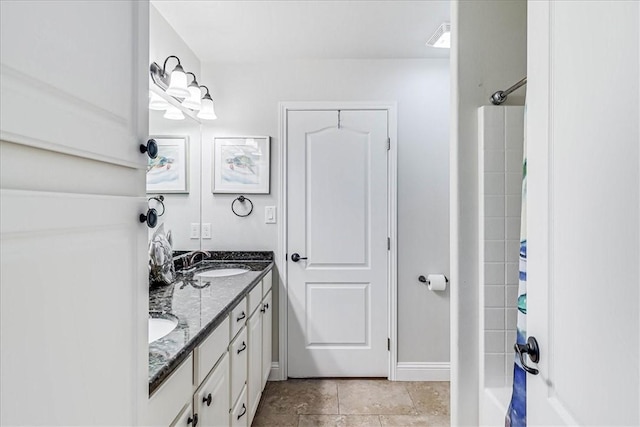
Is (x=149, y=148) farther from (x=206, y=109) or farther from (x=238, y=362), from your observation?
(x=206, y=109)

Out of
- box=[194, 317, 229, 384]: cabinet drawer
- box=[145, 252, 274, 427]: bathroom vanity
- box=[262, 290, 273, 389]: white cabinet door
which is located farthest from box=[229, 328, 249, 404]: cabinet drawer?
box=[262, 290, 273, 389]: white cabinet door

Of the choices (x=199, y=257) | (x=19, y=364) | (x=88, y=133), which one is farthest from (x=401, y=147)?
(x=19, y=364)

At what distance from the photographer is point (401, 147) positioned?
8.89ft

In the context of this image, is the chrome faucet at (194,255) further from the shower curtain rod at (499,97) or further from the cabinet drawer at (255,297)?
the shower curtain rod at (499,97)

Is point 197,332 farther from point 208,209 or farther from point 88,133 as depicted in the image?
point 208,209

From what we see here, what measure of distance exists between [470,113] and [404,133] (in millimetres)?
1182

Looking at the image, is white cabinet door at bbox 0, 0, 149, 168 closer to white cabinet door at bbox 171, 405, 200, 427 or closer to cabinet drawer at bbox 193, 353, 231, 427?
white cabinet door at bbox 171, 405, 200, 427

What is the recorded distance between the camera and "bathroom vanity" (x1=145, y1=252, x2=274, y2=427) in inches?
39.6

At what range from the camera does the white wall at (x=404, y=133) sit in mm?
2703

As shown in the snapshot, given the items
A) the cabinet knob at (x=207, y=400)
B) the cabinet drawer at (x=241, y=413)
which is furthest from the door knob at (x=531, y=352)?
the cabinet drawer at (x=241, y=413)

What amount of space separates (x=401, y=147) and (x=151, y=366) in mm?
2276

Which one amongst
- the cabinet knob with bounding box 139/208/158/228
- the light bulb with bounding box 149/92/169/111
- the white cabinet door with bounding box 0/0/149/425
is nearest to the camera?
the white cabinet door with bounding box 0/0/149/425

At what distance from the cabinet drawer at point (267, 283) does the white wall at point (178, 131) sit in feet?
1.97

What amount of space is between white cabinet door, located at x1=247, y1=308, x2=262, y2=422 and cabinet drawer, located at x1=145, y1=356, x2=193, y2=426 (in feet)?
2.86
